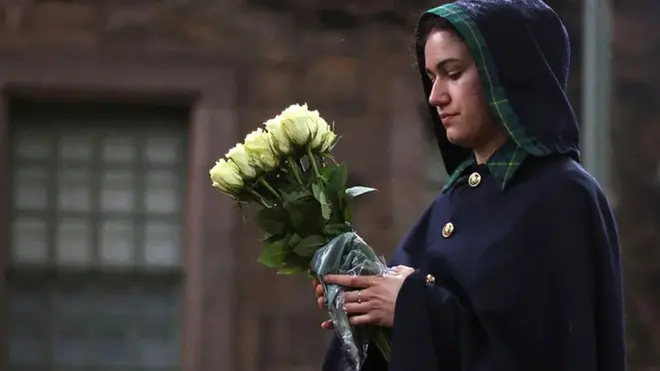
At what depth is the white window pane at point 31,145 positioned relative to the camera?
6.54 m

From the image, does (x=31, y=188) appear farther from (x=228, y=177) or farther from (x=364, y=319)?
(x=364, y=319)

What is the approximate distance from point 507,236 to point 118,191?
4.23m

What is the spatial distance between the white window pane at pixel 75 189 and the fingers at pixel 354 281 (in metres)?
3.95

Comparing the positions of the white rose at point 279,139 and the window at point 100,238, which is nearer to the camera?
the white rose at point 279,139

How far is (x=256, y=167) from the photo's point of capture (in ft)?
9.95

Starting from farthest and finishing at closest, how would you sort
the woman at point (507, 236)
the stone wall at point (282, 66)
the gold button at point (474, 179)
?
the stone wall at point (282, 66)
the gold button at point (474, 179)
the woman at point (507, 236)

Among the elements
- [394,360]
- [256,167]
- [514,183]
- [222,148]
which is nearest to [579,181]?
[514,183]

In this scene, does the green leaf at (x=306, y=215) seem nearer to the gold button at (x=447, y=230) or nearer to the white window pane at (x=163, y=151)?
the gold button at (x=447, y=230)

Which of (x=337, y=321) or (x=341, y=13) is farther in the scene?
(x=341, y=13)

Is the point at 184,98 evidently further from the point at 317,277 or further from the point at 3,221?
the point at 317,277

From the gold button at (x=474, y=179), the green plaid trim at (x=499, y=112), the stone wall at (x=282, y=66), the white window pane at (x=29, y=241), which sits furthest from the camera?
the white window pane at (x=29, y=241)

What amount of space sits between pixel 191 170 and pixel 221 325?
807 millimetres

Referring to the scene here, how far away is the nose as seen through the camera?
2.81 meters

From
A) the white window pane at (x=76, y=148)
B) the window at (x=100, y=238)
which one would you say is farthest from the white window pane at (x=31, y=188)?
the white window pane at (x=76, y=148)
